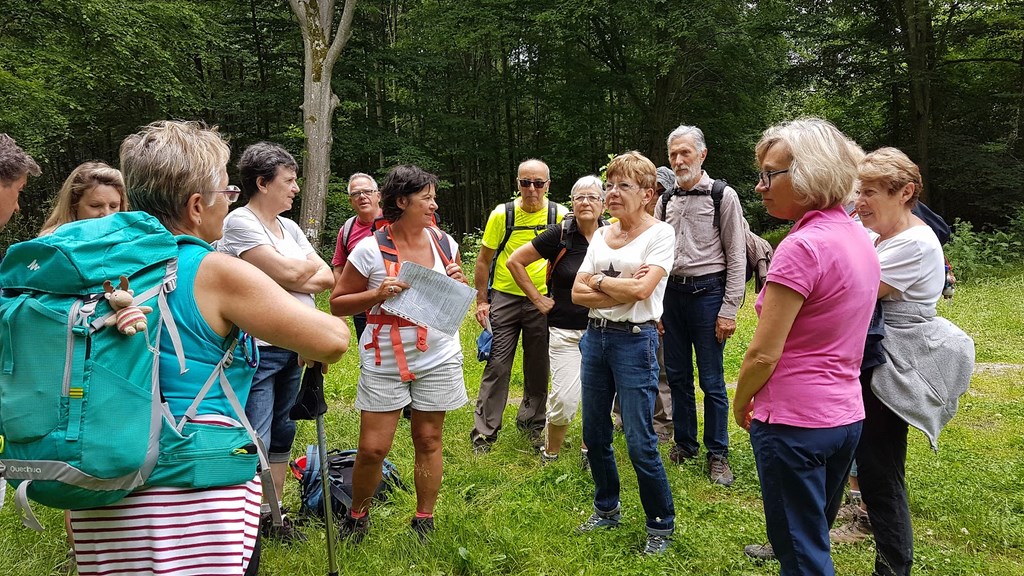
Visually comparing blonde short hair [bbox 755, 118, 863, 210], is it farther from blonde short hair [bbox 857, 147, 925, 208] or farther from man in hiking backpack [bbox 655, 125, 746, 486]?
man in hiking backpack [bbox 655, 125, 746, 486]

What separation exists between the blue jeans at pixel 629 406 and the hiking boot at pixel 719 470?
0.87 meters

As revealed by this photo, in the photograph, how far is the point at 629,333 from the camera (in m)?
3.14

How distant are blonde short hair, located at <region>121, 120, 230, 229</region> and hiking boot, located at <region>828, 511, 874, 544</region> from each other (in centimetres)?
339

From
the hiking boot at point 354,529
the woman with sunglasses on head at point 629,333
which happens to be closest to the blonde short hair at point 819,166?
the woman with sunglasses on head at point 629,333

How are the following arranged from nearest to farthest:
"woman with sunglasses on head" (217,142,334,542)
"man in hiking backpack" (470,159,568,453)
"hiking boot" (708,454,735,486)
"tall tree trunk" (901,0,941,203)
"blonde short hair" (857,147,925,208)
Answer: "blonde short hair" (857,147,925,208) → "woman with sunglasses on head" (217,142,334,542) → "hiking boot" (708,454,735,486) → "man in hiking backpack" (470,159,568,453) → "tall tree trunk" (901,0,941,203)

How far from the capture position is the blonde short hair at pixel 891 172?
274 cm

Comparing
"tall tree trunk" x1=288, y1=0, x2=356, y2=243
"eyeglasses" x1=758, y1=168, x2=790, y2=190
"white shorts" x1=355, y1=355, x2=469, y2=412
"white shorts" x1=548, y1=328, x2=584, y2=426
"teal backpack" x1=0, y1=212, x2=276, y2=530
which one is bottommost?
"white shorts" x1=548, y1=328, x2=584, y2=426

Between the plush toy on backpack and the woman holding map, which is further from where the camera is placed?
the woman holding map

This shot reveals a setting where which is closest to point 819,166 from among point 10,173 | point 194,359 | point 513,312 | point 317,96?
point 194,359

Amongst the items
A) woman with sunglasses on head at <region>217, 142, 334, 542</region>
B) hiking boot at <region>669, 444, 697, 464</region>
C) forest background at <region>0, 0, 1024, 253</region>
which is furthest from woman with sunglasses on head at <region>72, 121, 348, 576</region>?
forest background at <region>0, 0, 1024, 253</region>

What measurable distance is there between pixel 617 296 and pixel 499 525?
1397mm

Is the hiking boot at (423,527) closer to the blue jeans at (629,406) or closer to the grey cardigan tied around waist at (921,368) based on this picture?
the blue jeans at (629,406)

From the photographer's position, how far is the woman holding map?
3.17 meters

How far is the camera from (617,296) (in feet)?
10.1
